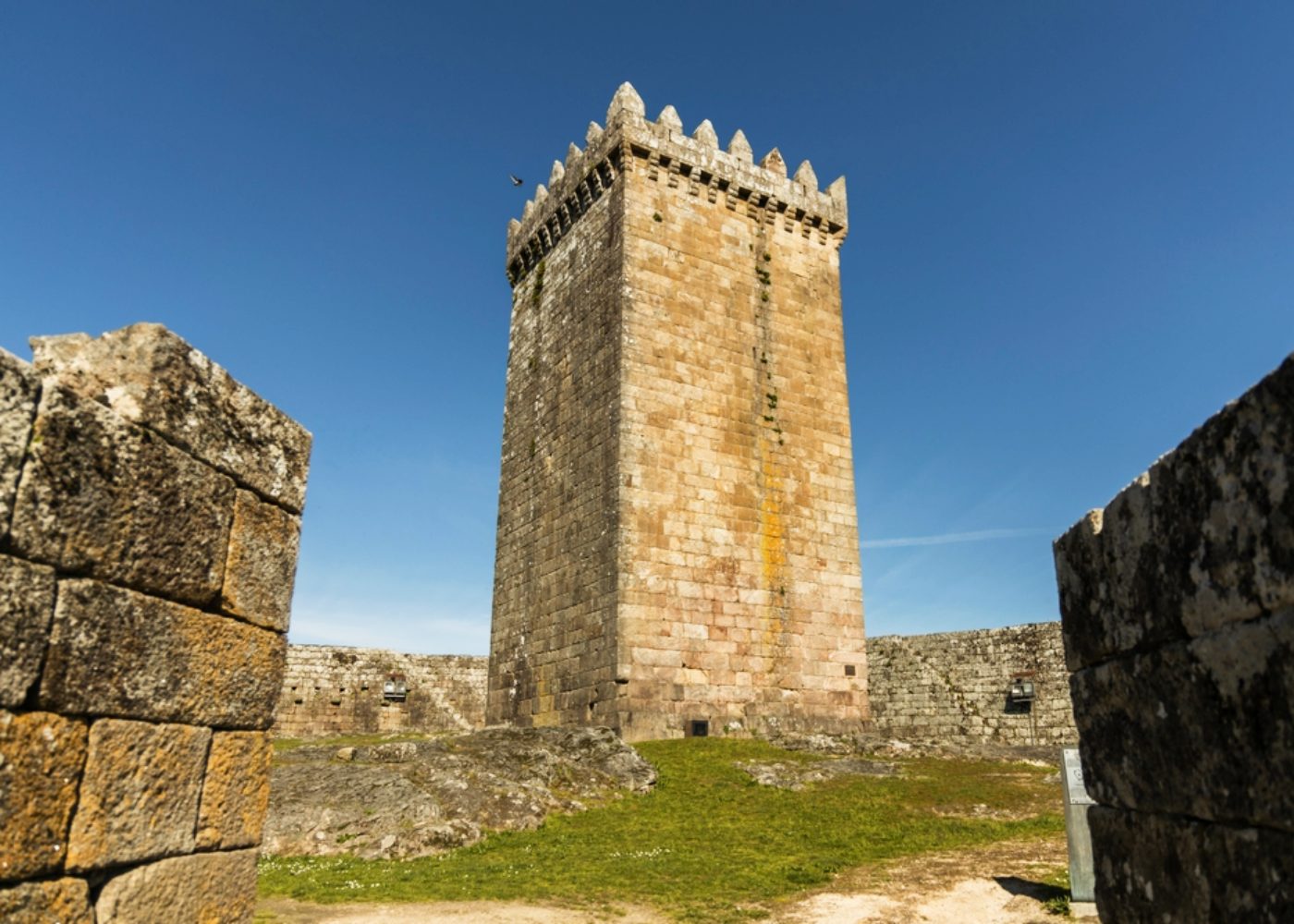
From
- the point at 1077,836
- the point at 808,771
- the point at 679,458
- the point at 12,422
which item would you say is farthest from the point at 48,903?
the point at 679,458

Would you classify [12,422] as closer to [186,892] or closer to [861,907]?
[186,892]

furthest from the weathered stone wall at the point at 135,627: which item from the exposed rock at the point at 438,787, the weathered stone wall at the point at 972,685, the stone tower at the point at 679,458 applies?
the weathered stone wall at the point at 972,685

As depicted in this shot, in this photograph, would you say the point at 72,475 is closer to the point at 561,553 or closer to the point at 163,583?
the point at 163,583

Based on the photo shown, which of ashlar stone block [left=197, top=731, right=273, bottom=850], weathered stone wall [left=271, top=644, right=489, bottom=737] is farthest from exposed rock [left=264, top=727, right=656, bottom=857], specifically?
weathered stone wall [left=271, top=644, right=489, bottom=737]

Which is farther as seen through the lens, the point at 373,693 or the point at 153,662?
the point at 373,693

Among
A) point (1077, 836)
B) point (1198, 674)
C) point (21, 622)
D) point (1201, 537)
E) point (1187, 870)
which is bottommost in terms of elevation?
point (1077, 836)

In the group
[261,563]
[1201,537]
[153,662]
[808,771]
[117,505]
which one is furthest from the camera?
[808,771]

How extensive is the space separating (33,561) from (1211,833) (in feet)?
12.3

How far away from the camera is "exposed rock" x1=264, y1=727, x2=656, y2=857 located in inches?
386

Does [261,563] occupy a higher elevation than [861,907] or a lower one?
higher

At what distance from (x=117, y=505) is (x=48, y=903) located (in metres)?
1.33

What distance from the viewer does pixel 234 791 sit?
3.96 meters

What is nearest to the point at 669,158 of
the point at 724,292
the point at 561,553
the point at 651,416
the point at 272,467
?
the point at 724,292

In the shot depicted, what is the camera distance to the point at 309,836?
972 cm
